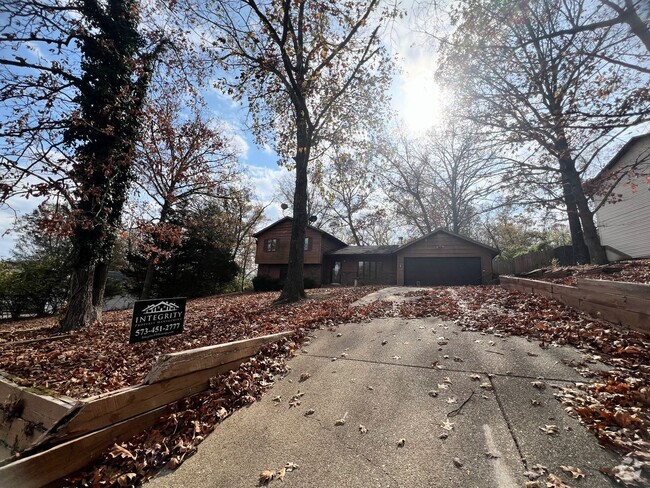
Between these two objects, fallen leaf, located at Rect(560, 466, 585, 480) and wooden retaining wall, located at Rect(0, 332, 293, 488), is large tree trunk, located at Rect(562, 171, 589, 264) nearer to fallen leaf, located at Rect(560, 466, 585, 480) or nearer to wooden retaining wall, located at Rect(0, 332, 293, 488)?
fallen leaf, located at Rect(560, 466, 585, 480)

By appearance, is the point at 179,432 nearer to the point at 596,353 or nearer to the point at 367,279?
the point at 596,353

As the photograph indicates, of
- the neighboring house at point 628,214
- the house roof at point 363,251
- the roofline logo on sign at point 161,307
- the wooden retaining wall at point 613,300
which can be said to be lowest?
the roofline logo on sign at point 161,307

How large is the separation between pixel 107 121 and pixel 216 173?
33.8 feet

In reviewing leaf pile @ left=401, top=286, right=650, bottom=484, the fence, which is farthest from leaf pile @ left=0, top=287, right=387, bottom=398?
the fence

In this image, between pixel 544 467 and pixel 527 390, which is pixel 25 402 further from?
pixel 527 390

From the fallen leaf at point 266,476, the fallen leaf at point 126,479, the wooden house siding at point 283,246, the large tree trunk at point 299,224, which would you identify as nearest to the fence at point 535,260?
the large tree trunk at point 299,224

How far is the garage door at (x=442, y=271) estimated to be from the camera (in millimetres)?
20312

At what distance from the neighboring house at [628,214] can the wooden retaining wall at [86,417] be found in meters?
17.9

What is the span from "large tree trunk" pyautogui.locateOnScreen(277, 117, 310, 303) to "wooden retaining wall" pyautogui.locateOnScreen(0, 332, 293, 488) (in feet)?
23.4

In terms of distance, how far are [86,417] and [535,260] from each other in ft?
74.2

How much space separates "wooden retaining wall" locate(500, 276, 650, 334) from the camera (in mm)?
4098

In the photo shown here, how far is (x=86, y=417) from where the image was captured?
2.58 m

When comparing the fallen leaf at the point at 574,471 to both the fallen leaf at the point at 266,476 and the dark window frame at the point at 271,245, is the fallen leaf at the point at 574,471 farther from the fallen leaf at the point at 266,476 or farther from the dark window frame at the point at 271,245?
the dark window frame at the point at 271,245

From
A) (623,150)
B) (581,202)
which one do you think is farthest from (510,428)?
(623,150)
